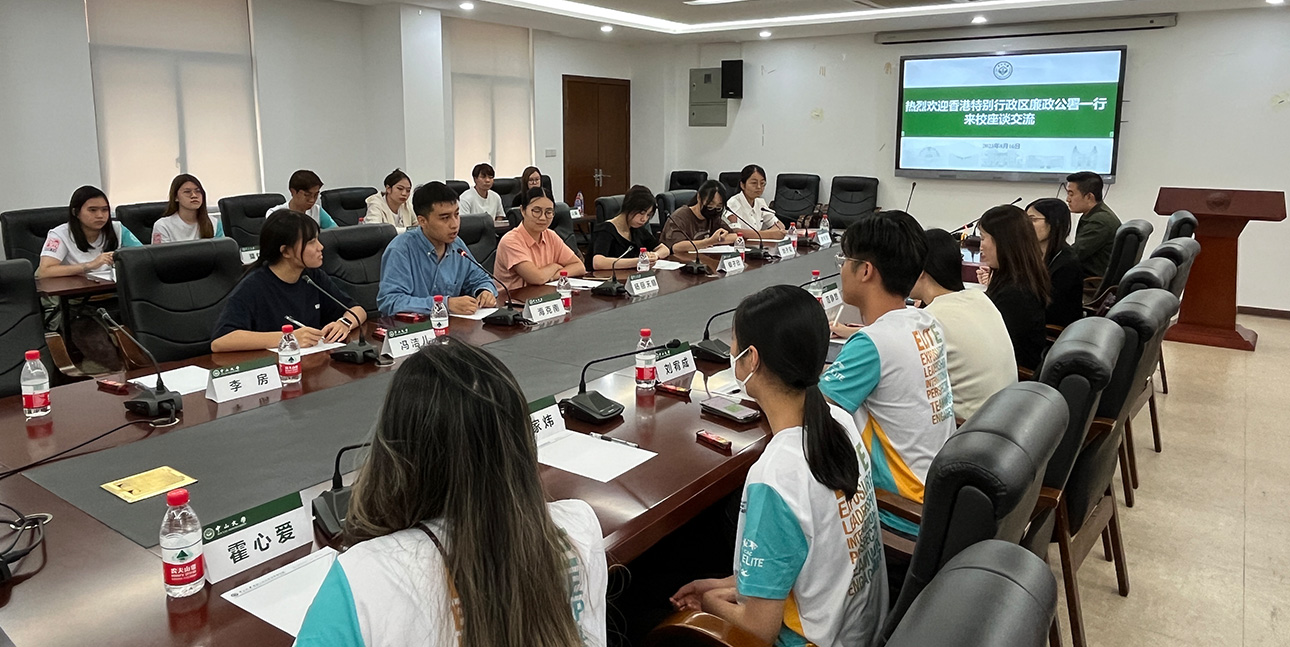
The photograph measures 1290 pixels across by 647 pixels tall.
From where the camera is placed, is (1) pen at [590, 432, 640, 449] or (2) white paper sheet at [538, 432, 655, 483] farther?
(1) pen at [590, 432, 640, 449]

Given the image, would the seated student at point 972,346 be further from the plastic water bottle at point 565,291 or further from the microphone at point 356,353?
the microphone at point 356,353

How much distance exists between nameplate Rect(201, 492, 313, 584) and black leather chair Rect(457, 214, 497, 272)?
2970 millimetres

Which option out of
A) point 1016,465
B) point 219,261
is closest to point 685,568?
point 1016,465

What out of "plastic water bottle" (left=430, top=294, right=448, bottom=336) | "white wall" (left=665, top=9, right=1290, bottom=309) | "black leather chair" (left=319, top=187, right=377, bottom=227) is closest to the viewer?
"plastic water bottle" (left=430, top=294, right=448, bottom=336)

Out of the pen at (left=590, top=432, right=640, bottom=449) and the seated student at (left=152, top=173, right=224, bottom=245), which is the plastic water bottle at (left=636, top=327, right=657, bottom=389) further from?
the seated student at (left=152, top=173, right=224, bottom=245)

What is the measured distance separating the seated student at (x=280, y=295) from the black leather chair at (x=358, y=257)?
27.2 inches

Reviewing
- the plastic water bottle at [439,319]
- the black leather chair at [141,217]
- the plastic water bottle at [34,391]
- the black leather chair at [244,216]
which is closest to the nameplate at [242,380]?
the plastic water bottle at [34,391]

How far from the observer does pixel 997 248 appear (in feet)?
9.45

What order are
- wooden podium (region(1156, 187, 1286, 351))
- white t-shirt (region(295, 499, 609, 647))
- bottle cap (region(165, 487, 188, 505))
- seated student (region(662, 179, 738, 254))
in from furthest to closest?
1. wooden podium (region(1156, 187, 1286, 351))
2. seated student (region(662, 179, 738, 254))
3. bottle cap (region(165, 487, 188, 505))
4. white t-shirt (region(295, 499, 609, 647))

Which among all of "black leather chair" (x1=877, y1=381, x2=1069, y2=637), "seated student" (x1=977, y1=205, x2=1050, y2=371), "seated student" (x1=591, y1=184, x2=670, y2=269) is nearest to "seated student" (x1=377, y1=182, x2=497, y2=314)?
"seated student" (x1=591, y1=184, x2=670, y2=269)

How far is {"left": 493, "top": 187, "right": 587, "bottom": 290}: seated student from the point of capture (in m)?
3.77

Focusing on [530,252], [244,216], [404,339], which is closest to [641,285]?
[530,252]

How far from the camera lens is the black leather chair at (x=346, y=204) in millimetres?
6012

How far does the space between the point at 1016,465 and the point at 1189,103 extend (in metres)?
6.93
